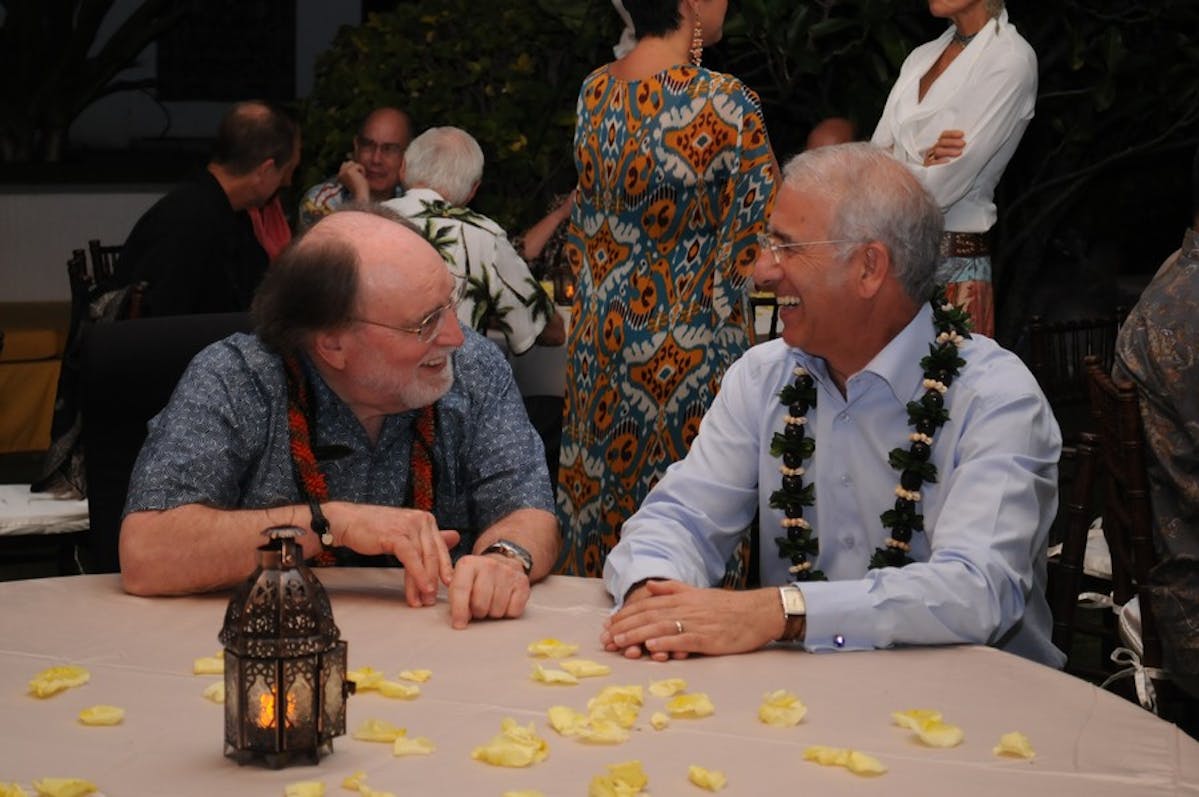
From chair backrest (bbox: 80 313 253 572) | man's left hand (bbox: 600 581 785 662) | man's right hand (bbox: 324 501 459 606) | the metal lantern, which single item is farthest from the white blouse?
the metal lantern

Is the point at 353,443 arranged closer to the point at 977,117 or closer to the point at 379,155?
the point at 977,117

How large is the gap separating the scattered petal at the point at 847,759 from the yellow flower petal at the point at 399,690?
0.47 metres

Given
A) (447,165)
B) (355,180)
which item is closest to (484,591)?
(447,165)

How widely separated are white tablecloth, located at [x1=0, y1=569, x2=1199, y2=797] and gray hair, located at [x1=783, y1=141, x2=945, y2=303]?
0.69 m

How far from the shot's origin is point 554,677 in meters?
2.20

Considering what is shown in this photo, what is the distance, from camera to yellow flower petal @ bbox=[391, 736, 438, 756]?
1.93 metres

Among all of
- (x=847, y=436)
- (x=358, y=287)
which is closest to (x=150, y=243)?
(x=358, y=287)

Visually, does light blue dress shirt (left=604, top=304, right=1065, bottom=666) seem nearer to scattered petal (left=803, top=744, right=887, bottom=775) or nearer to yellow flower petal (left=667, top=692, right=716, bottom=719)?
yellow flower petal (left=667, top=692, right=716, bottom=719)

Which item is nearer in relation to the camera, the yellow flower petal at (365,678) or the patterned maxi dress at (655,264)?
the yellow flower petal at (365,678)

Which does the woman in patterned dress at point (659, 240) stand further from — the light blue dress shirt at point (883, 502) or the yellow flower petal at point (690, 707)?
the yellow flower petal at point (690, 707)

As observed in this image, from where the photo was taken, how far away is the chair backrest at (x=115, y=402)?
10.1 ft

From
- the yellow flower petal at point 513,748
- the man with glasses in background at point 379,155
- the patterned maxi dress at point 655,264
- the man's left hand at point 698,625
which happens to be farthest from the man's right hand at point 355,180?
the yellow flower petal at point 513,748

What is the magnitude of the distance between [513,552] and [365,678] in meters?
0.55

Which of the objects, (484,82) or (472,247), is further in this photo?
(484,82)
